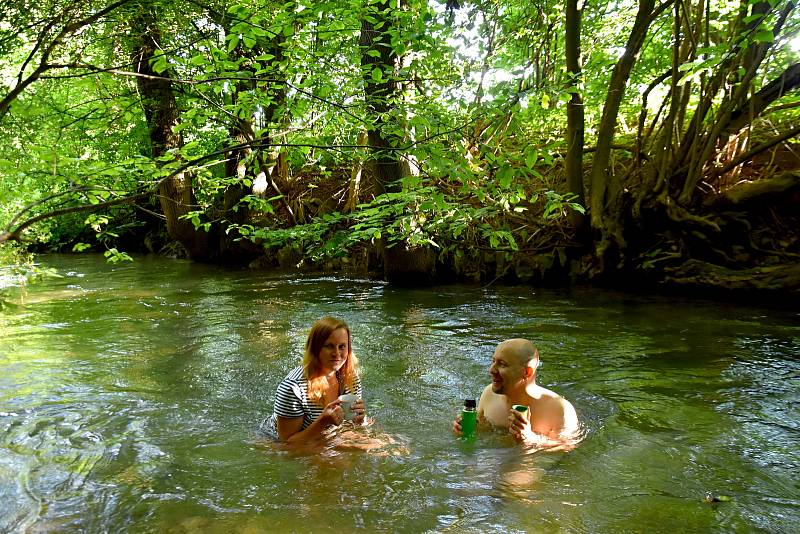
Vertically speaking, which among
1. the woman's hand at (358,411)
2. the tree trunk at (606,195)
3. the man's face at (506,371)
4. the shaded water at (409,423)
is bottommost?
the shaded water at (409,423)

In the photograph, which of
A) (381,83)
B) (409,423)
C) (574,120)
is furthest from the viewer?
(574,120)

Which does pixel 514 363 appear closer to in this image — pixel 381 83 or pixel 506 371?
pixel 506 371

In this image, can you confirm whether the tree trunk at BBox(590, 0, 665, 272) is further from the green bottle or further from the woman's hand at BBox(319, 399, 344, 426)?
the woman's hand at BBox(319, 399, 344, 426)

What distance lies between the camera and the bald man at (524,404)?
4.59 m

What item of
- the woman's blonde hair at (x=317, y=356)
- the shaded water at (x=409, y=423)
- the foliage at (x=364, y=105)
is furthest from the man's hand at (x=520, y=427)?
the foliage at (x=364, y=105)

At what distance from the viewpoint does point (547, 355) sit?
747 centimetres

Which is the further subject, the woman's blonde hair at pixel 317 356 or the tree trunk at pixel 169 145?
the tree trunk at pixel 169 145

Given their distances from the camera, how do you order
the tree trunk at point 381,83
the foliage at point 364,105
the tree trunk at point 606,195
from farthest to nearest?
1. the tree trunk at point 606,195
2. the tree trunk at point 381,83
3. the foliage at point 364,105

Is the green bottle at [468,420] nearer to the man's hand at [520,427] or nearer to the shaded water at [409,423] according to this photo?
the shaded water at [409,423]

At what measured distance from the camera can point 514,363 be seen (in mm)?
4598

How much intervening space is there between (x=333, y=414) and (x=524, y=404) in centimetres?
152

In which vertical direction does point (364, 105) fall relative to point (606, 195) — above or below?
above

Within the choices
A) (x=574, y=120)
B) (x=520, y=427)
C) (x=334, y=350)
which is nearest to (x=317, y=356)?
(x=334, y=350)

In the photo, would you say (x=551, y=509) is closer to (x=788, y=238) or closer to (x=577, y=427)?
(x=577, y=427)
